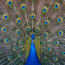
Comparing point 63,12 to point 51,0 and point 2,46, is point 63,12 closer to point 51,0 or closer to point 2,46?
point 51,0

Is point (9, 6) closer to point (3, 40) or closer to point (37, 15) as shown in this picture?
point (37, 15)

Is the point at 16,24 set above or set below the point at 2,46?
above

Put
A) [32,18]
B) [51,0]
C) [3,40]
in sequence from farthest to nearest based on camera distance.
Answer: [3,40] < [32,18] < [51,0]

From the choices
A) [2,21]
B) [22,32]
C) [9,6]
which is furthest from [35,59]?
[9,6]

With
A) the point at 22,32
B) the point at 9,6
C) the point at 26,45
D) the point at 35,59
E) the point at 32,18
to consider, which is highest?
the point at 9,6

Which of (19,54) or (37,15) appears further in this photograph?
(19,54)

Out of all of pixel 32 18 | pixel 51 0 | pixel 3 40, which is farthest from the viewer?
pixel 3 40

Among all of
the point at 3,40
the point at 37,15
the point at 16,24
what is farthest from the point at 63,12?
the point at 3,40
